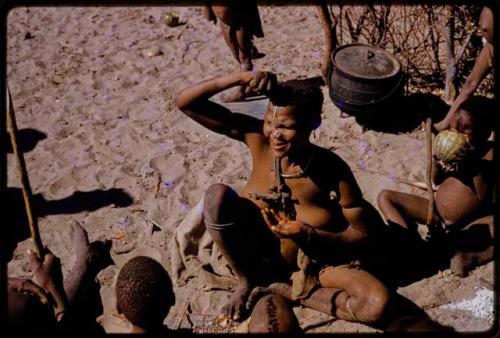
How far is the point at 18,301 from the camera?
2178 millimetres

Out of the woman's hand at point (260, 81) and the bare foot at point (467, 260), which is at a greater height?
the woman's hand at point (260, 81)

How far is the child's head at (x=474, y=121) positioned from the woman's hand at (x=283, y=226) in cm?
117

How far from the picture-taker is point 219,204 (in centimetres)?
308

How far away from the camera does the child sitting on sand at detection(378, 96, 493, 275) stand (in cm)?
338

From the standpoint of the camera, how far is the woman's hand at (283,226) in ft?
9.77

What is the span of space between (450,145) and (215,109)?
143 centimetres

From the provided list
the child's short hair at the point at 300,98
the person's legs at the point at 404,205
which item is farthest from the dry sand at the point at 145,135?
the child's short hair at the point at 300,98

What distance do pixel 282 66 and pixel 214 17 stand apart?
875 mm

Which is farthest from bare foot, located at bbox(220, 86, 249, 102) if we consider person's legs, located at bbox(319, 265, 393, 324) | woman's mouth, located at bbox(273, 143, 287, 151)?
woman's mouth, located at bbox(273, 143, 287, 151)

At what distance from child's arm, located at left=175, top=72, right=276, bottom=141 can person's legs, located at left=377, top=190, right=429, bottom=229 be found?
1.21 meters

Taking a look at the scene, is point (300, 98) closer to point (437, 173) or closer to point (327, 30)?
point (437, 173)

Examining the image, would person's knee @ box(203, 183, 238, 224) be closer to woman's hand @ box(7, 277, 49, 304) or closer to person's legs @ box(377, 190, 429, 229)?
woman's hand @ box(7, 277, 49, 304)

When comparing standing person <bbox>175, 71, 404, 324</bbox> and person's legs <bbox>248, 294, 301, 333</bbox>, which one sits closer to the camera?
person's legs <bbox>248, 294, 301, 333</bbox>

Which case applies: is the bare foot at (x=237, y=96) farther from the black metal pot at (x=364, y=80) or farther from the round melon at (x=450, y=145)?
the round melon at (x=450, y=145)
